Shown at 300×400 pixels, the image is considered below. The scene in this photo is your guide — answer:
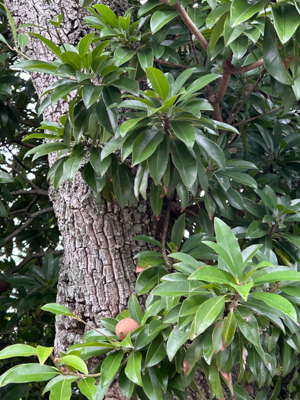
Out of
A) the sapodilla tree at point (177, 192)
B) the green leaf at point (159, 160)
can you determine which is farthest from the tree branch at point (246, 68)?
the green leaf at point (159, 160)

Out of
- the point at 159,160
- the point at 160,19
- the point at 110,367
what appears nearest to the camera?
the point at 110,367

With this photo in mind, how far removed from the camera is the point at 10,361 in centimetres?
218

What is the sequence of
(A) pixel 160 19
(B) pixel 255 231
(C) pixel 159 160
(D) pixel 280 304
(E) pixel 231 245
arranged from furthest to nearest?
(B) pixel 255 231
(A) pixel 160 19
(C) pixel 159 160
(E) pixel 231 245
(D) pixel 280 304

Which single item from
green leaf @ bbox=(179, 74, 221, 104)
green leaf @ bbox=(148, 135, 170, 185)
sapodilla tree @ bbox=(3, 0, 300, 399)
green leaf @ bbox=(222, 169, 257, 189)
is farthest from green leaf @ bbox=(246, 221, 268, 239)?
green leaf @ bbox=(179, 74, 221, 104)

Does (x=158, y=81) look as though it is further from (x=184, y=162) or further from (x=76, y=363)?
(x=76, y=363)

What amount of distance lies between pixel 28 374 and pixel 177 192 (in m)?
0.69

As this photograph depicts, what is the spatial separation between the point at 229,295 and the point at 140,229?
0.60 meters

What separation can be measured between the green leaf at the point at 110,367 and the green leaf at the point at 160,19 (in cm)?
88

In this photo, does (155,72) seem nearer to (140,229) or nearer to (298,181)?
(140,229)

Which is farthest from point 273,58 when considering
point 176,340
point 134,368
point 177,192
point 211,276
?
point 134,368

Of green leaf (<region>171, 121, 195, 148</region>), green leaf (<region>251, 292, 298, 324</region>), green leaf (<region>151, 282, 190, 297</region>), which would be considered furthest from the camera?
green leaf (<region>171, 121, 195, 148</region>)

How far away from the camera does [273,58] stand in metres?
1.03

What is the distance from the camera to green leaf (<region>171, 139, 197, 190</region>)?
1.07m

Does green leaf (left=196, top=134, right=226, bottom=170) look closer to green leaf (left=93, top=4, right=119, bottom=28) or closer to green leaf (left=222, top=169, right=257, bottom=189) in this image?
green leaf (left=222, top=169, right=257, bottom=189)
